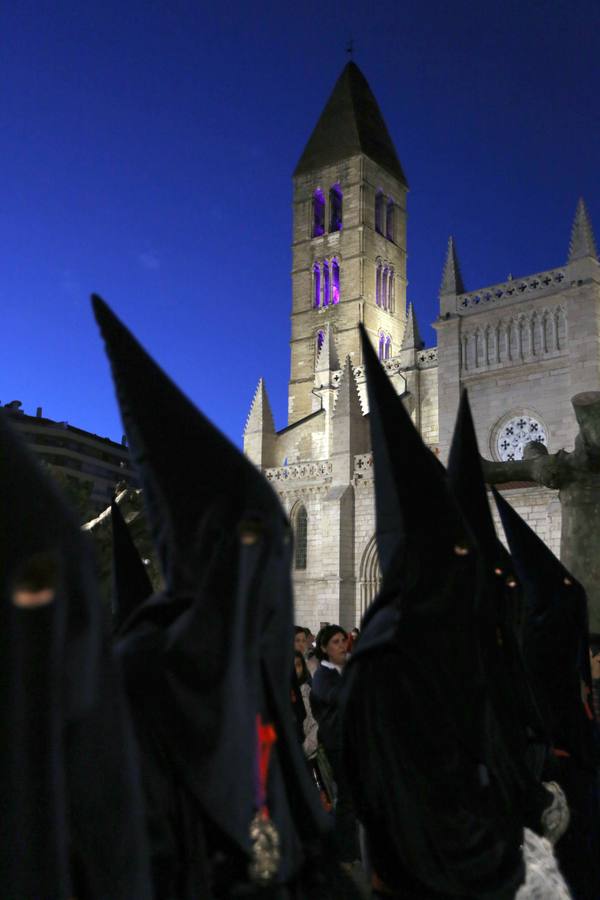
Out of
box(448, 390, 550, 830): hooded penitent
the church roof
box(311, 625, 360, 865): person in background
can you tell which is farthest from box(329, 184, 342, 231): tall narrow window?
box(448, 390, 550, 830): hooded penitent

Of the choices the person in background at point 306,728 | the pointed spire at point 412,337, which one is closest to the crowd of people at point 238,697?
the person in background at point 306,728

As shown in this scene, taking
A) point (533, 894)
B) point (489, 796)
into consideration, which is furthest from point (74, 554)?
point (533, 894)

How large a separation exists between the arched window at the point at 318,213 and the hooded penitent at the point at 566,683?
4810cm

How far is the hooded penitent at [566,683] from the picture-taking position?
161 inches

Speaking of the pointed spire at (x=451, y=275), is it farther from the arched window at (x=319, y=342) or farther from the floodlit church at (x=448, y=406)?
the arched window at (x=319, y=342)

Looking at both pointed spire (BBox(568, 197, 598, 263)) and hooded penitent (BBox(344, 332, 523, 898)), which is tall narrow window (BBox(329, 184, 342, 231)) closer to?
pointed spire (BBox(568, 197, 598, 263))

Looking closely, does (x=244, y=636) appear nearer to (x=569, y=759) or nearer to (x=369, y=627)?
(x=369, y=627)

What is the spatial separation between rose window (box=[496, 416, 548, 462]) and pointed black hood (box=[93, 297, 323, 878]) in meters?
21.4

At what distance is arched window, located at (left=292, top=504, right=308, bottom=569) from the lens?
27.3 metres

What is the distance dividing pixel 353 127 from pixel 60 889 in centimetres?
5282

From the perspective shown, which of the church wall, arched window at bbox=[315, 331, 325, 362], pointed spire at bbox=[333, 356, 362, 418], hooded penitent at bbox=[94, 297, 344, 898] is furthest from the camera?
arched window at bbox=[315, 331, 325, 362]

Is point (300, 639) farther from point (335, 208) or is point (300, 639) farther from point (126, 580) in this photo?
point (335, 208)

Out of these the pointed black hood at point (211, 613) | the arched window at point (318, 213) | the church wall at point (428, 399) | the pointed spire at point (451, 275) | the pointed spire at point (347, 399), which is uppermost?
the arched window at point (318, 213)

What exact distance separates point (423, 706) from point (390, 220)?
51.9 m
